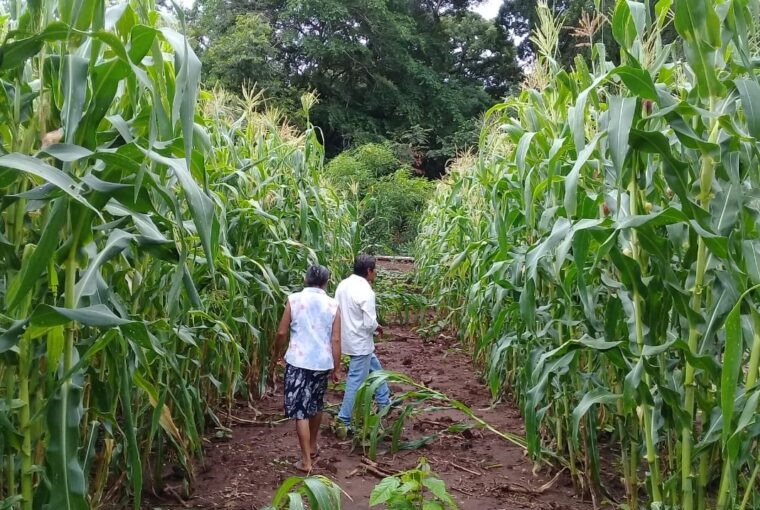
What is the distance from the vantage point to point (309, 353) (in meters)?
4.01

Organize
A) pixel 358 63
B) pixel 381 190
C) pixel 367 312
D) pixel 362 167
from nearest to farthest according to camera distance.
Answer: pixel 367 312
pixel 381 190
pixel 362 167
pixel 358 63

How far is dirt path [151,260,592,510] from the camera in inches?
132

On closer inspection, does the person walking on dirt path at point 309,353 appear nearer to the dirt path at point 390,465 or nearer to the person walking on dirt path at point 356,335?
the dirt path at point 390,465

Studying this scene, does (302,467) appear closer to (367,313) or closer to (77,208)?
(367,313)

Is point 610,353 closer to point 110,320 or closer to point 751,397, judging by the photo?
point 751,397

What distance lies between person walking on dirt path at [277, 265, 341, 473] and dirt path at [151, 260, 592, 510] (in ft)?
A: 0.97

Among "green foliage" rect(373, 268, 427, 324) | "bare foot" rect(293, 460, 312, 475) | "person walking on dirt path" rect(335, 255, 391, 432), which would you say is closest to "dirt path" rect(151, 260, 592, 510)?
"bare foot" rect(293, 460, 312, 475)

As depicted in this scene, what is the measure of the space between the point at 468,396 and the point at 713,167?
3821 mm

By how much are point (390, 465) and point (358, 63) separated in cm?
2247

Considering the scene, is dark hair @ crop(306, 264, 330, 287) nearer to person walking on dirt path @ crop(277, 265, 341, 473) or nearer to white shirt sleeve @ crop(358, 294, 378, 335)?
person walking on dirt path @ crop(277, 265, 341, 473)

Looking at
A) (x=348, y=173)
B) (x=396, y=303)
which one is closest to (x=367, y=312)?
(x=396, y=303)

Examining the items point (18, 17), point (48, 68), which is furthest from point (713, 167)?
point (18, 17)

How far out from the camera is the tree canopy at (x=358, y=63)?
69.4 feet

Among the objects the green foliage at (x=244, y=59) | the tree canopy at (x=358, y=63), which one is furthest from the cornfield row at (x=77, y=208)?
the tree canopy at (x=358, y=63)
